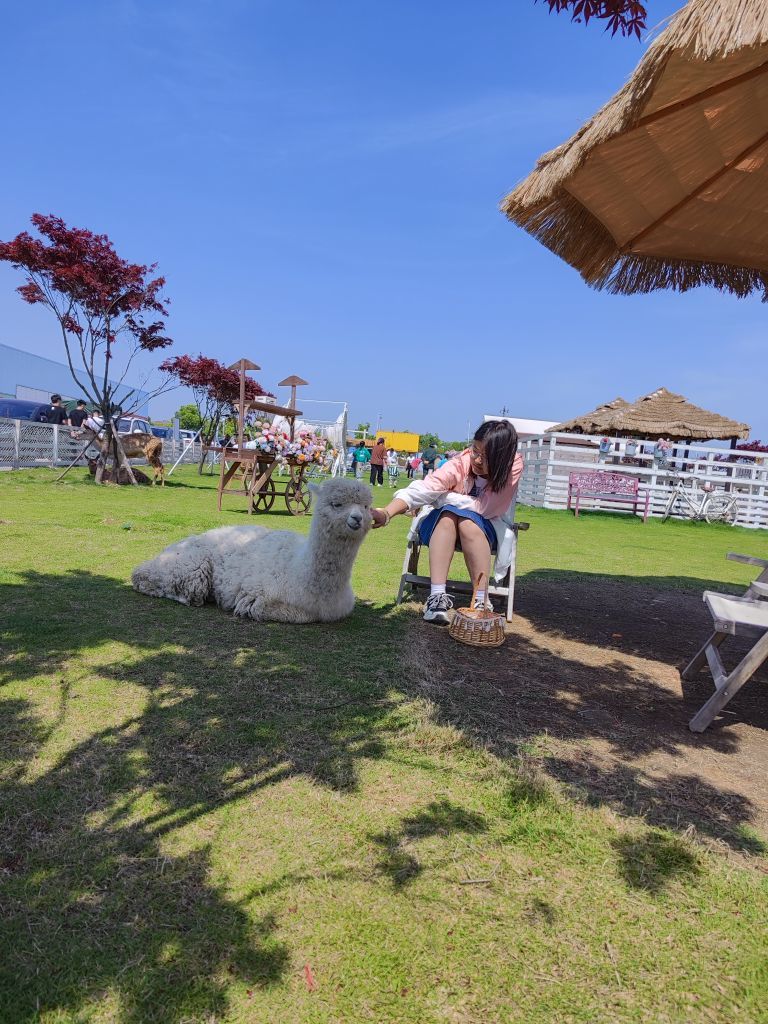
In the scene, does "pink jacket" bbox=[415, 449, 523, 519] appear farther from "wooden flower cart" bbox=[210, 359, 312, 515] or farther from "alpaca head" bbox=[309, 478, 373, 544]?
"wooden flower cart" bbox=[210, 359, 312, 515]

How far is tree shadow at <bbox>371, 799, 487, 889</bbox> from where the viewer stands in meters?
1.88

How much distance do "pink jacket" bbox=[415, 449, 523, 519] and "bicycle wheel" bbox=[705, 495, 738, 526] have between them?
15.2 metres

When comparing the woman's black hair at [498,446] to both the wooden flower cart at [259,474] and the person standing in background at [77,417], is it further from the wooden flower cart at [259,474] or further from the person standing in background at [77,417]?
the person standing in background at [77,417]

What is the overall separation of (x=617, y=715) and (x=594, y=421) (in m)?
21.7

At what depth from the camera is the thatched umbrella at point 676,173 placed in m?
2.57

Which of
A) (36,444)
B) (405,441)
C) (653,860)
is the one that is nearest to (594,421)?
(36,444)

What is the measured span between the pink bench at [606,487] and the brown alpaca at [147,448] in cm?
1107

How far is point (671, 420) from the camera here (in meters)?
22.1

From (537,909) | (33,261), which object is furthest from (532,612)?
(33,261)

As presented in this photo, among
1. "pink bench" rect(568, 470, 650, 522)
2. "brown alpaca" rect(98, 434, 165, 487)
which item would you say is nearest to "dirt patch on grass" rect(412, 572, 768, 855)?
"pink bench" rect(568, 470, 650, 522)

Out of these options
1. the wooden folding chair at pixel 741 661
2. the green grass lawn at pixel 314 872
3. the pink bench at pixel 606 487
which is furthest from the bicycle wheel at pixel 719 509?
the green grass lawn at pixel 314 872

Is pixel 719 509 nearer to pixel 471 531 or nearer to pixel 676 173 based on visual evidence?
pixel 676 173

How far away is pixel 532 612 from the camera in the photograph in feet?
17.5

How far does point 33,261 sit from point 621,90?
48.1 ft
